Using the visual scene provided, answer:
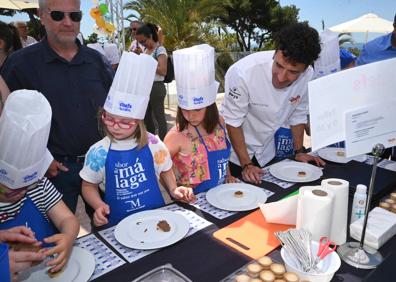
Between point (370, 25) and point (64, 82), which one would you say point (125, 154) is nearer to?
point (64, 82)

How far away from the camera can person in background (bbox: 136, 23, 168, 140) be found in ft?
14.6

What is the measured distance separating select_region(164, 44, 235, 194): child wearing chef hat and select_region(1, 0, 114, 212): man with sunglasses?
0.59 metres

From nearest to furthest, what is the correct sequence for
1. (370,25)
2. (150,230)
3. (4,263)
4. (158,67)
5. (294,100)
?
(4,263) → (150,230) → (294,100) → (158,67) → (370,25)

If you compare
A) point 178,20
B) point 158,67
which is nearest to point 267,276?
point 158,67

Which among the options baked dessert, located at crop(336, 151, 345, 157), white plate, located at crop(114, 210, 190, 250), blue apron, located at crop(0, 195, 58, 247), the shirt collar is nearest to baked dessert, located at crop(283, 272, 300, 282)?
white plate, located at crop(114, 210, 190, 250)

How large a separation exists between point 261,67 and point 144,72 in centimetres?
89

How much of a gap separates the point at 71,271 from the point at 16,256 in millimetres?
183

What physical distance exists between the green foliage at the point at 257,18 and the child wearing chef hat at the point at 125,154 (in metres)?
20.6

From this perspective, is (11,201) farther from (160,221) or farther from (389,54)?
(389,54)

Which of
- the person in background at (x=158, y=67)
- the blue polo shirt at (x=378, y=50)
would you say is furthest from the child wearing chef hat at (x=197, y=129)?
the person in background at (x=158, y=67)

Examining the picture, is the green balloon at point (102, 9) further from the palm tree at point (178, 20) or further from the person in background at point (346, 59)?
the palm tree at point (178, 20)

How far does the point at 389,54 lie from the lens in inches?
108

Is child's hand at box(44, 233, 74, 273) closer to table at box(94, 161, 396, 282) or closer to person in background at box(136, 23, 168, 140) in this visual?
table at box(94, 161, 396, 282)

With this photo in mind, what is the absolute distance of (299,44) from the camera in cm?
167
